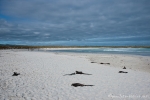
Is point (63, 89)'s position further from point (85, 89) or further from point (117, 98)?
point (117, 98)

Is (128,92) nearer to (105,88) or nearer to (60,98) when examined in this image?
(105,88)

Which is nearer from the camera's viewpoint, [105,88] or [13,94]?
[13,94]

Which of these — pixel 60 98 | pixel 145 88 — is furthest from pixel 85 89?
pixel 145 88

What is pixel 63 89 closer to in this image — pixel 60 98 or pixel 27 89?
pixel 60 98

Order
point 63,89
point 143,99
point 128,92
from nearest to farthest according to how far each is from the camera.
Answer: point 143,99 < point 128,92 < point 63,89

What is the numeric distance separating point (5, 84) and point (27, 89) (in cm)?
177

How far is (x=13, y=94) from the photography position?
630cm

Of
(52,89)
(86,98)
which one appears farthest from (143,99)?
(52,89)

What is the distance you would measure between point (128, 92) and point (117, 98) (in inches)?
42.5

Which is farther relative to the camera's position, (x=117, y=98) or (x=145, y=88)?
(x=145, y=88)

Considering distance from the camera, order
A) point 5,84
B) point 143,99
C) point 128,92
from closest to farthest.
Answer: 1. point 143,99
2. point 128,92
3. point 5,84

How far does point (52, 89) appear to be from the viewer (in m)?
7.16

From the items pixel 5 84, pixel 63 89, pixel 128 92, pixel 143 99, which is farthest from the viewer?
pixel 5 84

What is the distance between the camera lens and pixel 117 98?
605 cm
